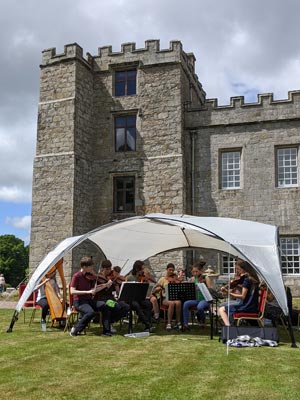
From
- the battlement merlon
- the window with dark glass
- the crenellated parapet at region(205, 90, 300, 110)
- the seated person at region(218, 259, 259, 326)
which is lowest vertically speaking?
the seated person at region(218, 259, 259, 326)

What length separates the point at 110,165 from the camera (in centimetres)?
2108

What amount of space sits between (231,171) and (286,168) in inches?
87.6

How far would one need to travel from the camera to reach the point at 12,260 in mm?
57844

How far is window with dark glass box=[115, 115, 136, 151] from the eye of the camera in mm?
21081

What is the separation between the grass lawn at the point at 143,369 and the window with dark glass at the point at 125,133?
43.6ft

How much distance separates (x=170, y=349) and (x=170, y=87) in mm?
14941

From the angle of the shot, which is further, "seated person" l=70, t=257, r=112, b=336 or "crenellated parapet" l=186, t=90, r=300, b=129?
"crenellated parapet" l=186, t=90, r=300, b=129

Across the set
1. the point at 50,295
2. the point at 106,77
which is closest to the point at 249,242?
the point at 50,295

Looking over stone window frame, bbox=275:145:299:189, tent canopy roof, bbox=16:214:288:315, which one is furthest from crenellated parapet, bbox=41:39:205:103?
tent canopy roof, bbox=16:214:288:315

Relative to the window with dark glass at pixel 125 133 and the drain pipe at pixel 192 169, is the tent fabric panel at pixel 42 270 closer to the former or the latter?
the drain pipe at pixel 192 169

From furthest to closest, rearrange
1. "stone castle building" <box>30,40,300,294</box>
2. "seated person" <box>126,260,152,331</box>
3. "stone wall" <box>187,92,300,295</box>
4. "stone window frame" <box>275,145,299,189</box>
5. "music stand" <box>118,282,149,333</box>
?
1. "stone castle building" <box>30,40,300,294</box>
2. "stone window frame" <box>275,145,299,189</box>
3. "stone wall" <box>187,92,300,295</box>
4. "seated person" <box>126,260,152,331</box>
5. "music stand" <box>118,282,149,333</box>

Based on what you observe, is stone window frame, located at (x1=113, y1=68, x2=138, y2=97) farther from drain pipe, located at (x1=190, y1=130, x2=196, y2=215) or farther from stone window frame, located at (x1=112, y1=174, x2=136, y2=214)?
stone window frame, located at (x1=112, y1=174, x2=136, y2=214)

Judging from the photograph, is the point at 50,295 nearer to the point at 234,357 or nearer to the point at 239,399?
the point at 234,357

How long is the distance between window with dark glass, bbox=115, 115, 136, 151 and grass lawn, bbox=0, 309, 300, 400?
13.3 metres
